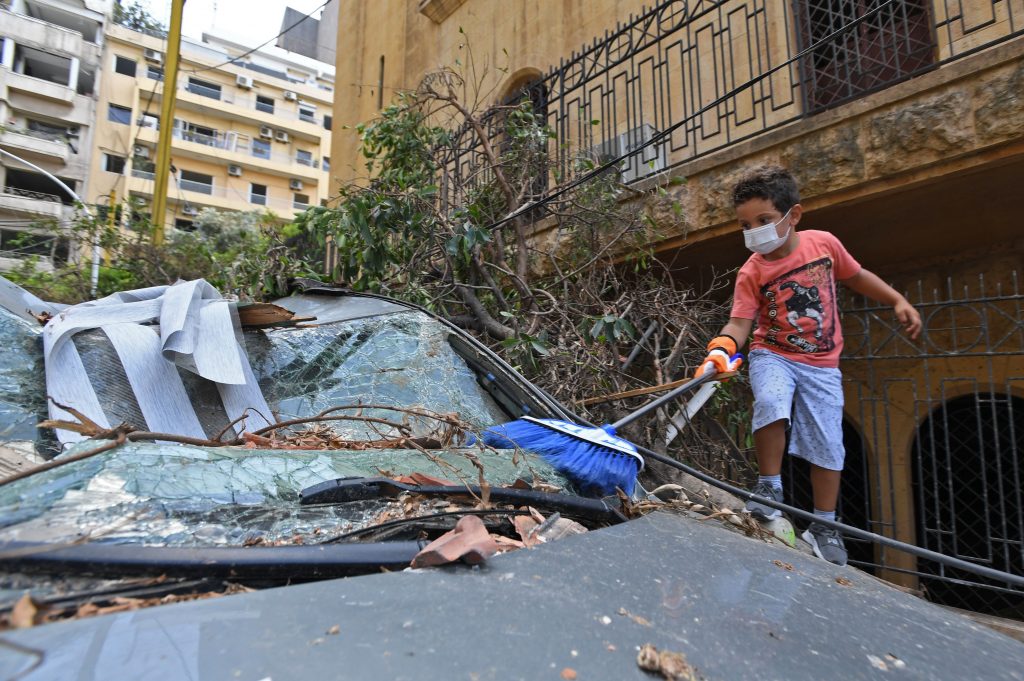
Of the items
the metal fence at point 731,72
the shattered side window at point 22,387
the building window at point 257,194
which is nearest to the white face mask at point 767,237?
the metal fence at point 731,72

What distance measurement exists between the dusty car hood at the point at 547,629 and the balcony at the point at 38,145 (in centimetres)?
3397

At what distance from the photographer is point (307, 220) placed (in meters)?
4.55

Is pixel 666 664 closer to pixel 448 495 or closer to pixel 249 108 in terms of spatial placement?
pixel 448 495

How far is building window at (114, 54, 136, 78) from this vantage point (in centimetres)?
2981

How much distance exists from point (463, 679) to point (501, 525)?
529 mm

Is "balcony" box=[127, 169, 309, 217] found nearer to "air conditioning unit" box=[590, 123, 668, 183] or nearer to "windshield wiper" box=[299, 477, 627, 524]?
"air conditioning unit" box=[590, 123, 668, 183]

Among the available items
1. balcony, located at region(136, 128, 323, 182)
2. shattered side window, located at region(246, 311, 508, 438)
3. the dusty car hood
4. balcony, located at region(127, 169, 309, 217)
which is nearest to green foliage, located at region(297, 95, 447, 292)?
shattered side window, located at region(246, 311, 508, 438)

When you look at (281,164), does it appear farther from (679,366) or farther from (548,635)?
(548,635)

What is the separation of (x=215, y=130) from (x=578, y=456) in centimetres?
3793

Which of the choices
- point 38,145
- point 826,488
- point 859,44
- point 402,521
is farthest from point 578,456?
point 38,145

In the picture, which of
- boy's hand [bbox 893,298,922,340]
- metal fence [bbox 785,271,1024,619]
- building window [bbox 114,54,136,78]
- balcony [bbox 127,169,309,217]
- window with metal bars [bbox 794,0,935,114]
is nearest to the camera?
boy's hand [bbox 893,298,922,340]

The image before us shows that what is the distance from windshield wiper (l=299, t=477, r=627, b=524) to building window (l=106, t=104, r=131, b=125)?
36367 millimetres

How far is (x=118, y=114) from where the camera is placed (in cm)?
2922

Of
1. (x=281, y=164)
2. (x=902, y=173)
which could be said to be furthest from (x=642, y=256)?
(x=281, y=164)
